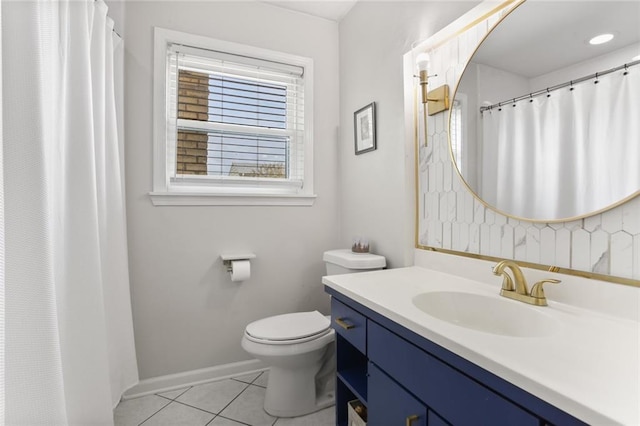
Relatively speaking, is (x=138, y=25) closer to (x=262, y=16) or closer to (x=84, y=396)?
(x=262, y=16)

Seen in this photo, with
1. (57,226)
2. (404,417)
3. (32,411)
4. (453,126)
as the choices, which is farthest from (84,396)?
(453,126)

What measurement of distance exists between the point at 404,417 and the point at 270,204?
1.52 metres

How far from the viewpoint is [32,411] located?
810mm

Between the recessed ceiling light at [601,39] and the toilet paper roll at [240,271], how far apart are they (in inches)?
72.5

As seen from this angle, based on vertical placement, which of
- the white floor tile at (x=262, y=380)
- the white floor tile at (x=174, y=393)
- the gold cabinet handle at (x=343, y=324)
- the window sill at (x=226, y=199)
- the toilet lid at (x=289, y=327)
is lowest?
the white floor tile at (x=262, y=380)

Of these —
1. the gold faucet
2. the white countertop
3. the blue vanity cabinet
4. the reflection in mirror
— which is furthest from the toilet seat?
the reflection in mirror

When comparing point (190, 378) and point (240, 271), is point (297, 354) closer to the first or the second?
point (240, 271)

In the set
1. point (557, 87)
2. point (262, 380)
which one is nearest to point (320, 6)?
point (557, 87)

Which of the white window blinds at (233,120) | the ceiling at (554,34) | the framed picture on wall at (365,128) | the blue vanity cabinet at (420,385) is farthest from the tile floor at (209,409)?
the ceiling at (554,34)

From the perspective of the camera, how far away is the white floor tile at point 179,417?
5.25ft

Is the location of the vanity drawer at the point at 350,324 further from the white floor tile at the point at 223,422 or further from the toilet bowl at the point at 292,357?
the white floor tile at the point at 223,422

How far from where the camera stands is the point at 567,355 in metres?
0.65

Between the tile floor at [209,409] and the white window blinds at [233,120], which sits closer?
the tile floor at [209,409]

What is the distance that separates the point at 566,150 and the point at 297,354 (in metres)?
1.38
